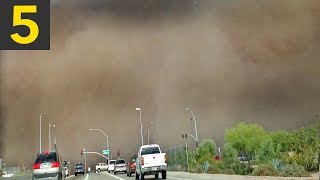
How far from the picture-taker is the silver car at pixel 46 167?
30.8 m

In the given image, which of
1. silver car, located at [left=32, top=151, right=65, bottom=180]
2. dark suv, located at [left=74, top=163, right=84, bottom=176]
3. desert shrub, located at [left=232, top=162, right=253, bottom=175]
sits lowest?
dark suv, located at [left=74, top=163, right=84, bottom=176]

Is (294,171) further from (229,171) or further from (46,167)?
(46,167)

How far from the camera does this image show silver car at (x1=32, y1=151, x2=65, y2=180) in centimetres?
3081

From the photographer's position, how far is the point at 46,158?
31484 millimetres

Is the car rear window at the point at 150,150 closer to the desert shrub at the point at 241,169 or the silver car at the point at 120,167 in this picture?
the desert shrub at the point at 241,169

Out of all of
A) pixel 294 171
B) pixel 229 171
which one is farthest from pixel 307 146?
pixel 229 171

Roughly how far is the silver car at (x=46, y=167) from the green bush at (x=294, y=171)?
14863 millimetres

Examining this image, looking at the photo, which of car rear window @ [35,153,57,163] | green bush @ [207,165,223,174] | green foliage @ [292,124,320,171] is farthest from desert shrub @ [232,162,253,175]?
car rear window @ [35,153,57,163]

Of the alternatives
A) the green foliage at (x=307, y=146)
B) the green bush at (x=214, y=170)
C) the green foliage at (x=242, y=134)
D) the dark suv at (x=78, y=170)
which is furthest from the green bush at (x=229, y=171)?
the green foliage at (x=242, y=134)

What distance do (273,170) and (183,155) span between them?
2817 centimetres

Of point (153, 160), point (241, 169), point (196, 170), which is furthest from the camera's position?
point (196, 170)

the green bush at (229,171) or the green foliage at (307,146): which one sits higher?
the green foliage at (307,146)

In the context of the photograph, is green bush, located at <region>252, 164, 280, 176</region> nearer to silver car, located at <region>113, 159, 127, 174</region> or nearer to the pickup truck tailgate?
the pickup truck tailgate

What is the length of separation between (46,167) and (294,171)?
16.0 m
